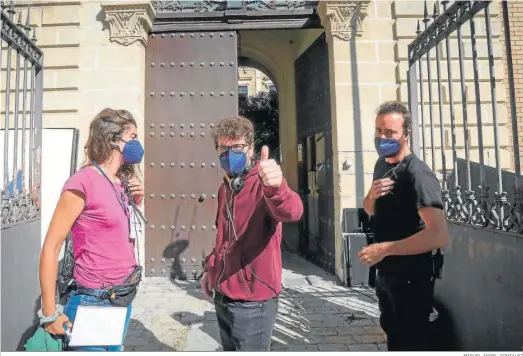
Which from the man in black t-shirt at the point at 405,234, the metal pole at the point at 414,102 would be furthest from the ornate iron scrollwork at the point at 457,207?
the metal pole at the point at 414,102

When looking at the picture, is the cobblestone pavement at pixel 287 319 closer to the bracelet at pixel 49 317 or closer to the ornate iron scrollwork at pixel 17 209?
the ornate iron scrollwork at pixel 17 209

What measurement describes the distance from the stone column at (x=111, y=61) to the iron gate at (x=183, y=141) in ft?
0.94

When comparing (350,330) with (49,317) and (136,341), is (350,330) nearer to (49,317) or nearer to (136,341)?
(136,341)

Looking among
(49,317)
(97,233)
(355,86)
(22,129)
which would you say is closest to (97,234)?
(97,233)

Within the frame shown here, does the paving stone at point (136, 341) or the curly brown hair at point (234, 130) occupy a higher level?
the curly brown hair at point (234, 130)

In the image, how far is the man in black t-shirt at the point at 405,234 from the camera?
6.71ft

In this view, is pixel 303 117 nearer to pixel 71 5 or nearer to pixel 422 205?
pixel 71 5

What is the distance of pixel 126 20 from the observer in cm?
511

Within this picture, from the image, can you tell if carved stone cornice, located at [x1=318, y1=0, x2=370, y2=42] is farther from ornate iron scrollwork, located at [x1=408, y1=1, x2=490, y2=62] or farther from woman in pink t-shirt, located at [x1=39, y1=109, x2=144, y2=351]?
woman in pink t-shirt, located at [x1=39, y1=109, x2=144, y2=351]

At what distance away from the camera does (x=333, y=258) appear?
5312 mm

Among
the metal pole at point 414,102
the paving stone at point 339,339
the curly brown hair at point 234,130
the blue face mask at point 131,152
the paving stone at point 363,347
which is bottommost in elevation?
the paving stone at point 363,347

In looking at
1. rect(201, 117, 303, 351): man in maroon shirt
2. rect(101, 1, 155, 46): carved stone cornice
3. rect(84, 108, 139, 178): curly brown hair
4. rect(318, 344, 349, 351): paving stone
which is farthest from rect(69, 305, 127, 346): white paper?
rect(101, 1, 155, 46): carved stone cornice

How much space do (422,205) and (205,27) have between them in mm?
4514

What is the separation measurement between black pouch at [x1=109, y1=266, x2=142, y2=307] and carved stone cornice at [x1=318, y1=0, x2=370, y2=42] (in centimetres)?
432
